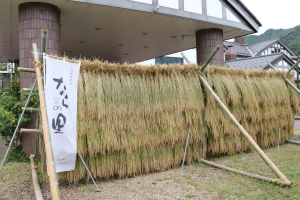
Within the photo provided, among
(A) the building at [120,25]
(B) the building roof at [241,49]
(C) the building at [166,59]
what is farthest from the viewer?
(B) the building roof at [241,49]

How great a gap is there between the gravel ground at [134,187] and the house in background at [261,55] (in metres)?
14.5

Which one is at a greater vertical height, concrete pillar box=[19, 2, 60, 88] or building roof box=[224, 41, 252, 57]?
building roof box=[224, 41, 252, 57]

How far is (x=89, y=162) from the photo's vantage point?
404cm

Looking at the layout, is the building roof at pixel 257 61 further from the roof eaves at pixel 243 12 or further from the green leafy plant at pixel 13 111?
the green leafy plant at pixel 13 111

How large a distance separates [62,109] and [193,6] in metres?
6.03

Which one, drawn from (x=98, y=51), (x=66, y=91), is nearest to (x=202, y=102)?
(x=66, y=91)

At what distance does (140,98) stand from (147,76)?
488 millimetres

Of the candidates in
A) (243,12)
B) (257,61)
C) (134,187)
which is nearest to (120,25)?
(243,12)

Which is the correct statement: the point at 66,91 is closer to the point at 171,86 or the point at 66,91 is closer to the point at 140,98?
the point at 140,98

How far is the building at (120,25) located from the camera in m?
5.97

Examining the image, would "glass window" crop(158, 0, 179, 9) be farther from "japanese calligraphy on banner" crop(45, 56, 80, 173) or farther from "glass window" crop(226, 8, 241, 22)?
"japanese calligraphy on banner" crop(45, 56, 80, 173)

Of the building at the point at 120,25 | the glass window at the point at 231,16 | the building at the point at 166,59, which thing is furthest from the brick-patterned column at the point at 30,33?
the building at the point at 166,59

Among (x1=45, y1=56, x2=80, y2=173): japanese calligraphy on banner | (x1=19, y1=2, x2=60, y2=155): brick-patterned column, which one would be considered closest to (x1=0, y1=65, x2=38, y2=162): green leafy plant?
(x1=19, y1=2, x2=60, y2=155): brick-patterned column

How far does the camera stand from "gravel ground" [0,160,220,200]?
359cm
